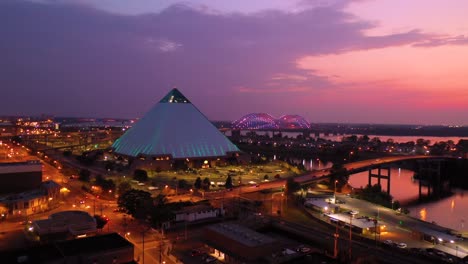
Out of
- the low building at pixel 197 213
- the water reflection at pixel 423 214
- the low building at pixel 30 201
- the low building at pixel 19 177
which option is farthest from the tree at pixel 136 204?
the water reflection at pixel 423 214

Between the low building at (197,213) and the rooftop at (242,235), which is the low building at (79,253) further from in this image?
the low building at (197,213)

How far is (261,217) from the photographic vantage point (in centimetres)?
2022

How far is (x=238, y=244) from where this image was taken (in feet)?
47.4

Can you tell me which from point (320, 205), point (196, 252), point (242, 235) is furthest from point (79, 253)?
point (320, 205)

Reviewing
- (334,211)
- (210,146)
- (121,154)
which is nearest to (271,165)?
(210,146)

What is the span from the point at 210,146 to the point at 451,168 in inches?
1395

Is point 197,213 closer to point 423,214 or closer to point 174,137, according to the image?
point 423,214

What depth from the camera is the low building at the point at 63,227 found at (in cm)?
1650

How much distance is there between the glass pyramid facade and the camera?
39094 mm

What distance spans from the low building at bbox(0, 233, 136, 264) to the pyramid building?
76.8 feet

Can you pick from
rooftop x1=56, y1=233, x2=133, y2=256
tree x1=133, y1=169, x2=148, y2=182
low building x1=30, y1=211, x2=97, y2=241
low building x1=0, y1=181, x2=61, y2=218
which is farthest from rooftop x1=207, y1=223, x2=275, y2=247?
tree x1=133, y1=169, x2=148, y2=182

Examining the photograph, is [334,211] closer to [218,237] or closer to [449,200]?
[218,237]

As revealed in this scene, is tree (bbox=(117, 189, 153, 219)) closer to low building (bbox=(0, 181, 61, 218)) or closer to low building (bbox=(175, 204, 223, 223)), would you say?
low building (bbox=(175, 204, 223, 223))

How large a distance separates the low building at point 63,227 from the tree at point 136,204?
7.26 ft
